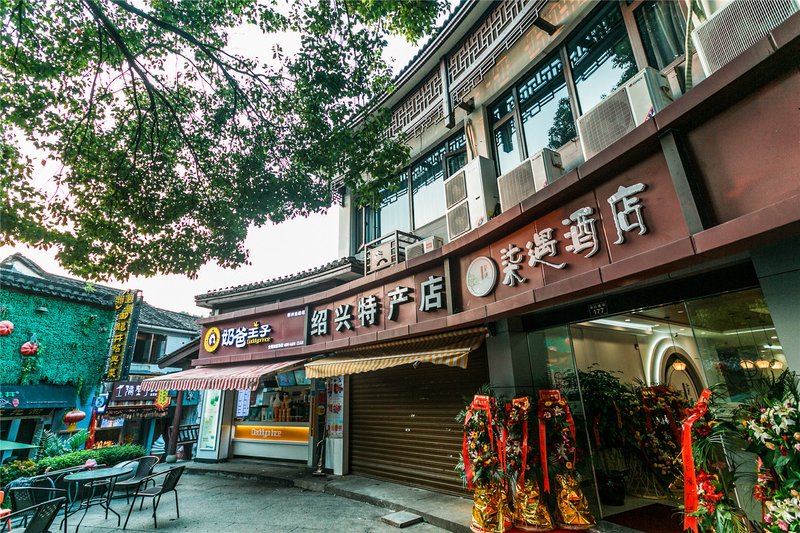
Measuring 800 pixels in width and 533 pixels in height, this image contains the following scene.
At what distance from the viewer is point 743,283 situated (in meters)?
4.12

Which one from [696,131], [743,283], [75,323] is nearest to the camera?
[696,131]

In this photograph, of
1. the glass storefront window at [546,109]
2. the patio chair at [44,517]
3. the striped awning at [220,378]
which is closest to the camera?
the patio chair at [44,517]

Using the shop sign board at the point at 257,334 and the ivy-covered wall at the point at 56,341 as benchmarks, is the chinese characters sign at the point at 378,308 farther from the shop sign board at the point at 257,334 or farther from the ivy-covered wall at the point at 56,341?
the ivy-covered wall at the point at 56,341

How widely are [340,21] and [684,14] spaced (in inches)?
223

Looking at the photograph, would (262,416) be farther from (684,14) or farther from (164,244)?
(684,14)

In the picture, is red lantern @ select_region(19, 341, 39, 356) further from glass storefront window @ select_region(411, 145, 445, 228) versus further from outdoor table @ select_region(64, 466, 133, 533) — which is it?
glass storefront window @ select_region(411, 145, 445, 228)

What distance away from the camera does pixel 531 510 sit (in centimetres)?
530

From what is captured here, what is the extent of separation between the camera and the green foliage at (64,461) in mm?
8039

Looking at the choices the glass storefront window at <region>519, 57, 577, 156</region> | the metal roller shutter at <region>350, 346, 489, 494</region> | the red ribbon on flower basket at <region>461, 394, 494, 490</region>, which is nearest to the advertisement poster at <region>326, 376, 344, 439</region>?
the metal roller shutter at <region>350, 346, 489, 494</region>

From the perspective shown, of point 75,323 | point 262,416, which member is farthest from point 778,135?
point 75,323

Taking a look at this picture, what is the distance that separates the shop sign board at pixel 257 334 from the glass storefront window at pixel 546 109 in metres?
7.15

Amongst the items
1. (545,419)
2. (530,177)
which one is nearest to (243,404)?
(545,419)

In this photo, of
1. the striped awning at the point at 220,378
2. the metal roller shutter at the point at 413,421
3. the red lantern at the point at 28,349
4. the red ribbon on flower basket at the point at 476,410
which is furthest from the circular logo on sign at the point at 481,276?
the red lantern at the point at 28,349

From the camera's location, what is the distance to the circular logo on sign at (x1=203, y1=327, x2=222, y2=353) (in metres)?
12.0
